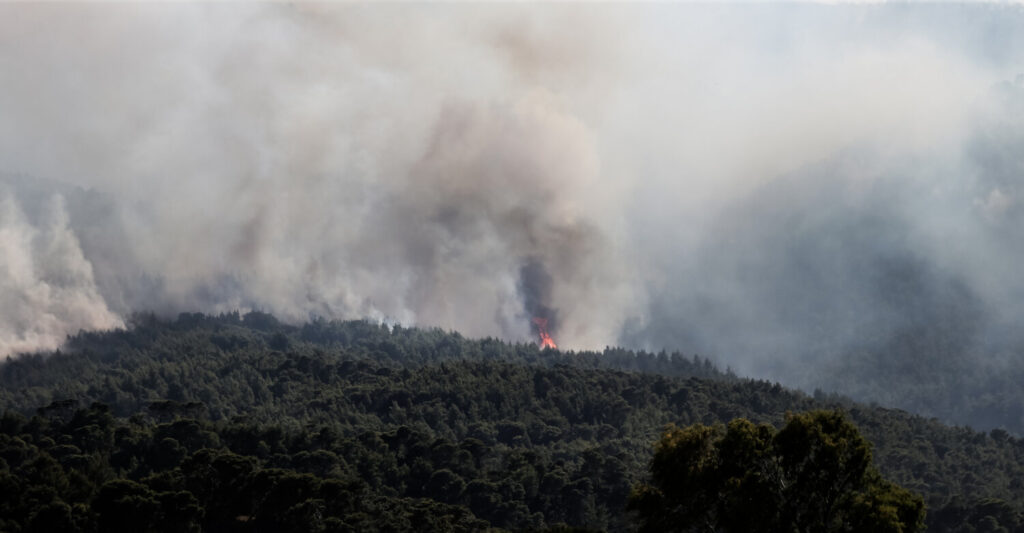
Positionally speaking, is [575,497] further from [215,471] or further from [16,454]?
[16,454]

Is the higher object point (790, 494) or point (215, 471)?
point (215, 471)

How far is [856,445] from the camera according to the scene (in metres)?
81.8

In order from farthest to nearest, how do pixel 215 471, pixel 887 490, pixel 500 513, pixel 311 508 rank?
pixel 500 513
pixel 215 471
pixel 311 508
pixel 887 490

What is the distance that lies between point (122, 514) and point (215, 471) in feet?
68.7

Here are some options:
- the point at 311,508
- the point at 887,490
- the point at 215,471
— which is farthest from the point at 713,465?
the point at 215,471

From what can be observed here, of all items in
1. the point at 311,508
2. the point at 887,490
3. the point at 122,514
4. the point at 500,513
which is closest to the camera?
the point at 887,490

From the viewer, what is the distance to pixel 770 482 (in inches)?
3241

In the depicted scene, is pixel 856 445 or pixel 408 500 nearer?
pixel 856 445

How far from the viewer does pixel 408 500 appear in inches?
6885

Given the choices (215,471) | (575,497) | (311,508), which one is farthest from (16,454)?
(575,497)

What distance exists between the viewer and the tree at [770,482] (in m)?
80.8

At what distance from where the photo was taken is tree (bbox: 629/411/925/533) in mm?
80812

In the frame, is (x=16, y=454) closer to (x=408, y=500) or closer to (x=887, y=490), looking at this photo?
(x=408, y=500)

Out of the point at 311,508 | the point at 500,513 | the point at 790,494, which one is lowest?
the point at 790,494
